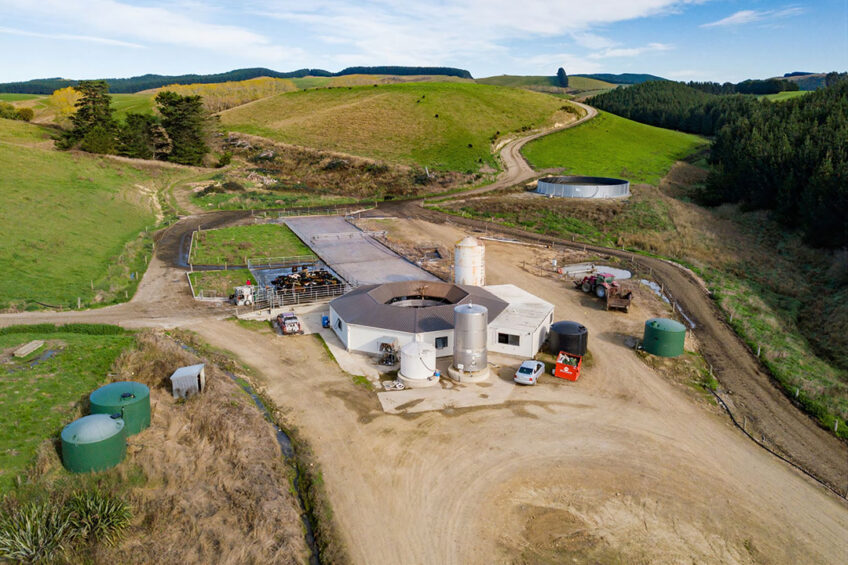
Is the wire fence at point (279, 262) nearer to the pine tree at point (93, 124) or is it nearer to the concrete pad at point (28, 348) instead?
the concrete pad at point (28, 348)

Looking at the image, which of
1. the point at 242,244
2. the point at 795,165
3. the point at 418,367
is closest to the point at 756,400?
the point at 418,367

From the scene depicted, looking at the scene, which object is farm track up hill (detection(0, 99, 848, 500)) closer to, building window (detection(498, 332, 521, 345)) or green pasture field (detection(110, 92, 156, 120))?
building window (detection(498, 332, 521, 345))

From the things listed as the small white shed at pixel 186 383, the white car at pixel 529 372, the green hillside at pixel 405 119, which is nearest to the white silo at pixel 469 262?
the white car at pixel 529 372

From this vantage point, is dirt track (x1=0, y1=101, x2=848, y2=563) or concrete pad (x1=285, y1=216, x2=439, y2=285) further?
concrete pad (x1=285, y1=216, x2=439, y2=285)

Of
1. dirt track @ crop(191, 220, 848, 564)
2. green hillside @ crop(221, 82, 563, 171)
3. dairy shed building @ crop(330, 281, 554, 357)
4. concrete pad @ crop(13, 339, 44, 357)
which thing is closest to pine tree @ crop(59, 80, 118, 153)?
green hillside @ crop(221, 82, 563, 171)

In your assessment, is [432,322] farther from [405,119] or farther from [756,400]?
[405,119]

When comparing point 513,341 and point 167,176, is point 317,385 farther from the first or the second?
point 167,176

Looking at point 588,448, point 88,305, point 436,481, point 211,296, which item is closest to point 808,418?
point 588,448
